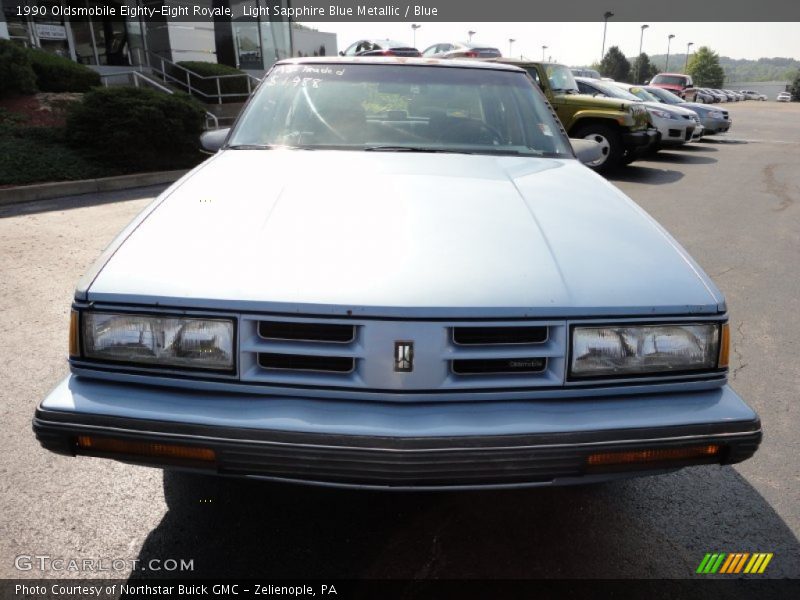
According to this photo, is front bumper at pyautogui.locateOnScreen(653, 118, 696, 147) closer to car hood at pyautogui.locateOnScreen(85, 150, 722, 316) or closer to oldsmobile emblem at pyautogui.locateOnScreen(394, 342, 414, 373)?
car hood at pyautogui.locateOnScreen(85, 150, 722, 316)

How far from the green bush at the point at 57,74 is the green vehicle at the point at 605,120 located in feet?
27.6

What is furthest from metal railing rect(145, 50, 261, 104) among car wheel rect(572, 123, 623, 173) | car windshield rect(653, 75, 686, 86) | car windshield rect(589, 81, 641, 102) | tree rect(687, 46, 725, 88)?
tree rect(687, 46, 725, 88)

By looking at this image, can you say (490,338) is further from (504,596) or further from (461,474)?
(504,596)

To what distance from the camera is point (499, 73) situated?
11.5 feet

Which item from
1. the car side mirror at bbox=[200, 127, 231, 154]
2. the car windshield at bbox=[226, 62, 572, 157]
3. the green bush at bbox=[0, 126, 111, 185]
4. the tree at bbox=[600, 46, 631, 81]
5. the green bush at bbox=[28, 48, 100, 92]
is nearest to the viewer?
the car windshield at bbox=[226, 62, 572, 157]

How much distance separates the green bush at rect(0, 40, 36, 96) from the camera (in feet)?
35.0

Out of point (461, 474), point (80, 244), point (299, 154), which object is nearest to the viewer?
point (461, 474)

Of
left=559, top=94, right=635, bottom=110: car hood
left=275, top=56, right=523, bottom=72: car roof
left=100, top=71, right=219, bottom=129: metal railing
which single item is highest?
left=275, top=56, right=523, bottom=72: car roof

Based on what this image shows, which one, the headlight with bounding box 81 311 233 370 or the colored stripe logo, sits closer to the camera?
the headlight with bounding box 81 311 233 370

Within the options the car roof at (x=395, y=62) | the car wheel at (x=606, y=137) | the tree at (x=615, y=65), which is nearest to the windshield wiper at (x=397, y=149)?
the car roof at (x=395, y=62)

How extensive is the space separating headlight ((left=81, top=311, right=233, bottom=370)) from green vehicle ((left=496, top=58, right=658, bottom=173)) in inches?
387

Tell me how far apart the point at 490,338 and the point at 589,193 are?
1048mm

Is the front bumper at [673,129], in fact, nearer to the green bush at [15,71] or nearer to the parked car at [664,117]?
the parked car at [664,117]

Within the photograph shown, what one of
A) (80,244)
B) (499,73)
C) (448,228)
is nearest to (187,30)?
(80,244)
